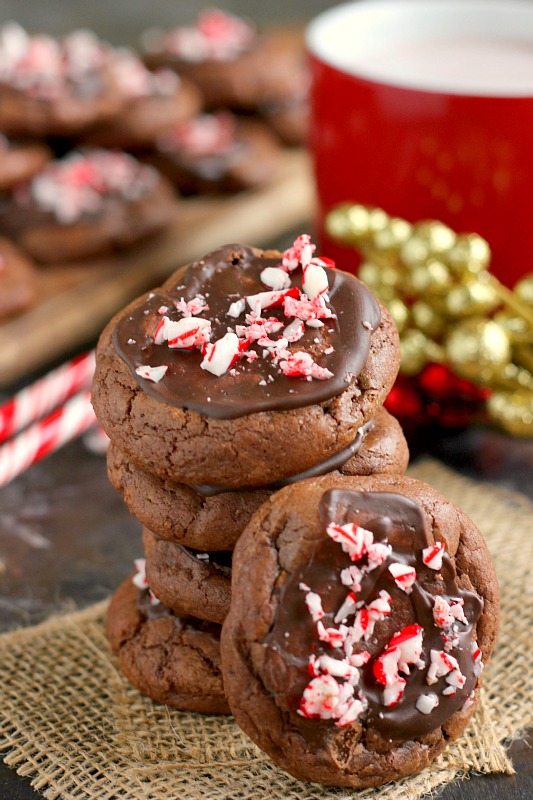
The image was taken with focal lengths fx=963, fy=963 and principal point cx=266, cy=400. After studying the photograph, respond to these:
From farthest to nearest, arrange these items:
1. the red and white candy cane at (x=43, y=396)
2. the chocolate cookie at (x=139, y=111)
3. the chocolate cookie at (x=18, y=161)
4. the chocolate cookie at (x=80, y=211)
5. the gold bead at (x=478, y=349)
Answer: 1. the chocolate cookie at (x=139, y=111)
2. the chocolate cookie at (x=80, y=211)
3. the chocolate cookie at (x=18, y=161)
4. the red and white candy cane at (x=43, y=396)
5. the gold bead at (x=478, y=349)

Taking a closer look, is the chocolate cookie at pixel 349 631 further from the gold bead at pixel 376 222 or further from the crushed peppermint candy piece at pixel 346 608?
the gold bead at pixel 376 222

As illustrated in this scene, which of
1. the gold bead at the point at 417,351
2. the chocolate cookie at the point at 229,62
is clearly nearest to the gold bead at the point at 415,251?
the gold bead at the point at 417,351

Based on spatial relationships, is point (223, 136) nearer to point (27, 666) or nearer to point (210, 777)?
point (27, 666)

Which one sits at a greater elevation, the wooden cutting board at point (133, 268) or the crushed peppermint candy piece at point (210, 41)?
the crushed peppermint candy piece at point (210, 41)

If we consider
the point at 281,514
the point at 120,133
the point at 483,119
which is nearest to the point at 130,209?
the point at 120,133

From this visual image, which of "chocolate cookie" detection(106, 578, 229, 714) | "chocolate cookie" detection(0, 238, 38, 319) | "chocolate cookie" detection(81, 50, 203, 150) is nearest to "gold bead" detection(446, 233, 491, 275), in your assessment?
"chocolate cookie" detection(106, 578, 229, 714)

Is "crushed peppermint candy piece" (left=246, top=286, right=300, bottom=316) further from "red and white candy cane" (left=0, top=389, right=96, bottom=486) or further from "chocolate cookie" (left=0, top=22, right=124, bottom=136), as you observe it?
"chocolate cookie" (left=0, top=22, right=124, bottom=136)

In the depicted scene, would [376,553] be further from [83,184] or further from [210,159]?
[210,159]

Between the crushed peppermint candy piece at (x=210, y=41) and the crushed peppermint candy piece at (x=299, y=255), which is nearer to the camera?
the crushed peppermint candy piece at (x=299, y=255)
